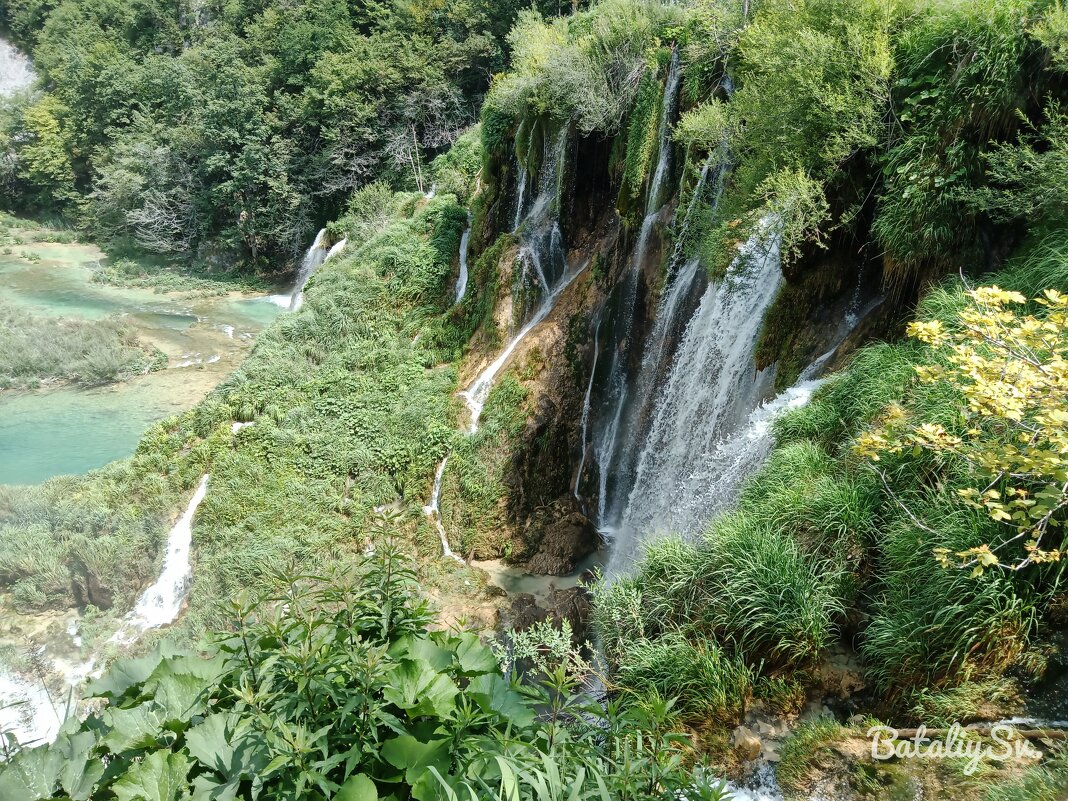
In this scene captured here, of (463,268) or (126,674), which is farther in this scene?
(463,268)

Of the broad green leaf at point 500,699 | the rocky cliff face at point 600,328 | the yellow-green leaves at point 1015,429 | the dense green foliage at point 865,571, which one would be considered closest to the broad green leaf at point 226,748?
the broad green leaf at point 500,699

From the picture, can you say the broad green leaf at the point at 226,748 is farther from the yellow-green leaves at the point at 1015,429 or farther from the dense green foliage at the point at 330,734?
the yellow-green leaves at the point at 1015,429

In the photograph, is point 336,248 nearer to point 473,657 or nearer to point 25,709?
point 25,709

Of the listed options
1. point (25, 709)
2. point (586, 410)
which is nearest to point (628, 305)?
point (586, 410)

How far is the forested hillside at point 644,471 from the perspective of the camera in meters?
2.15

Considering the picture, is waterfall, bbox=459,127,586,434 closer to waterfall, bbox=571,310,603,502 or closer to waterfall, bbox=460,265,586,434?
waterfall, bbox=460,265,586,434

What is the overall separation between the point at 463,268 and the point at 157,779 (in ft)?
51.6

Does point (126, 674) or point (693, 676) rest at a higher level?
point (126, 674)

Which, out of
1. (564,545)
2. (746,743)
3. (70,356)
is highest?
(746,743)

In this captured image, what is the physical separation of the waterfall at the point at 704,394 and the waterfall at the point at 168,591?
25.4ft

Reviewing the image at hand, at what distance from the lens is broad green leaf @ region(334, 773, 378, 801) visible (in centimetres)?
178

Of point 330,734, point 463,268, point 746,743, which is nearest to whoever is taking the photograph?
point 330,734

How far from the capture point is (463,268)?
664 inches

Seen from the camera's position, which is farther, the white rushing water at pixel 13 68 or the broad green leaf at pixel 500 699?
the white rushing water at pixel 13 68
